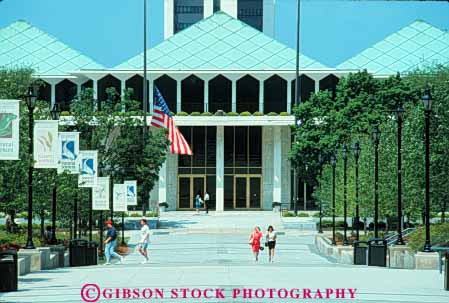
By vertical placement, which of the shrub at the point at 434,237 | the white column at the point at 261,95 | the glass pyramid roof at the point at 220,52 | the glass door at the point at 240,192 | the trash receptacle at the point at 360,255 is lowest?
the trash receptacle at the point at 360,255

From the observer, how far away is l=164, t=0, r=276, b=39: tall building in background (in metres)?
109

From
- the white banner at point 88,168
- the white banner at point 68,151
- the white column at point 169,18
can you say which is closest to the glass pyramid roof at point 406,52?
the white column at point 169,18

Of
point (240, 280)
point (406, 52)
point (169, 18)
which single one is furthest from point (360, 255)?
point (169, 18)

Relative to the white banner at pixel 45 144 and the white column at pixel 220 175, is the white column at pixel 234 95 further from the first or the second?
the white banner at pixel 45 144

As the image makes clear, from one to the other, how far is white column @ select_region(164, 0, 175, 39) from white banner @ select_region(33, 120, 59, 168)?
8676 centimetres

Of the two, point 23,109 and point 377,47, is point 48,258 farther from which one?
point 377,47

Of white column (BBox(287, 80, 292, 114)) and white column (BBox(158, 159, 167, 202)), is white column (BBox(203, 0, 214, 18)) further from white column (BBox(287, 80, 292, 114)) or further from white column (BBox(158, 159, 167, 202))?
white column (BBox(158, 159, 167, 202))

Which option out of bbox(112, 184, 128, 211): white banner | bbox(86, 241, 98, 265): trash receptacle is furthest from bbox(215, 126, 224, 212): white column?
bbox(86, 241, 98, 265): trash receptacle

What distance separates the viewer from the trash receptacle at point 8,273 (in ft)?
55.7

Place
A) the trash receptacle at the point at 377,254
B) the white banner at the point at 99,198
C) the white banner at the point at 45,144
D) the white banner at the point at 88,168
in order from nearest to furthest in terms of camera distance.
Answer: the white banner at the point at 45,144
the trash receptacle at the point at 377,254
the white banner at the point at 88,168
the white banner at the point at 99,198

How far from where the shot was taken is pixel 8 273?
17.1 m

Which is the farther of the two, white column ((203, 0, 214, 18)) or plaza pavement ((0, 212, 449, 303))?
white column ((203, 0, 214, 18))

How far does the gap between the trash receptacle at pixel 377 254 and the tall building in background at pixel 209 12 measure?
8237 centimetres

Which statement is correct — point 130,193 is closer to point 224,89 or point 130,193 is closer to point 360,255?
point 360,255
